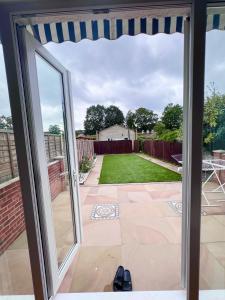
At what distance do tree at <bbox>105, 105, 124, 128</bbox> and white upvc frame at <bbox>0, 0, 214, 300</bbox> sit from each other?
25304mm

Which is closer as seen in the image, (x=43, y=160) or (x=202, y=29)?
(x=202, y=29)

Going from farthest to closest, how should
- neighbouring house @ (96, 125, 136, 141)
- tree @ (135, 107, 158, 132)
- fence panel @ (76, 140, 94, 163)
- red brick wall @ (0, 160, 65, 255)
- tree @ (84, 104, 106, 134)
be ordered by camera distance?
tree @ (84, 104, 106, 134)
tree @ (135, 107, 158, 132)
neighbouring house @ (96, 125, 136, 141)
fence panel @ (76, 140, 94, 163)
red brick wall @ (0, 160, 65, 255)

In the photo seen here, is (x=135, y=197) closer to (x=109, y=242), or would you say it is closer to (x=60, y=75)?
(x=109, y=242)

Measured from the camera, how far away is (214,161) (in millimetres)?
1428

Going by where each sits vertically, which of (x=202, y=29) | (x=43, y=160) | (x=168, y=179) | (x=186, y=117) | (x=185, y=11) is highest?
(x=185, y=11)

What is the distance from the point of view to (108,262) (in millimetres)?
1945

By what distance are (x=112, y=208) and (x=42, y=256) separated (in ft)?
6.93

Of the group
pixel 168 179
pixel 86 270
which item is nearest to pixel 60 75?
pixel 86 270

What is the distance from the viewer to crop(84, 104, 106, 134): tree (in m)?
26.3

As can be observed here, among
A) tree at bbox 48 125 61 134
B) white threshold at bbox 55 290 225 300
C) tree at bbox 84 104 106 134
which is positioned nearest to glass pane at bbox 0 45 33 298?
white threshold at bbox 55 290 225 300

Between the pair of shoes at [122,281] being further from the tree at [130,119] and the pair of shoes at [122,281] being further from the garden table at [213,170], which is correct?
the tree at [130,119]

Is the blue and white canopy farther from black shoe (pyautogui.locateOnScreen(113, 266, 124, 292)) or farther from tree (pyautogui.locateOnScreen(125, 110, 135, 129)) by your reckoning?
tree (pyautogui.locateOnScreen(125, 110, 135, 129))

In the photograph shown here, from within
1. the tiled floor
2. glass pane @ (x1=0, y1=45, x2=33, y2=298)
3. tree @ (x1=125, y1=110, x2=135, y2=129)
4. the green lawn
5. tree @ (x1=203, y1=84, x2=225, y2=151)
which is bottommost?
the green lawn

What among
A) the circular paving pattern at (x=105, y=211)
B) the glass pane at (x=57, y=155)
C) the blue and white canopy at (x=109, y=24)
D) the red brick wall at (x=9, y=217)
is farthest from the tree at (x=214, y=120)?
the circular paving pattern at (x=105, y=211)
